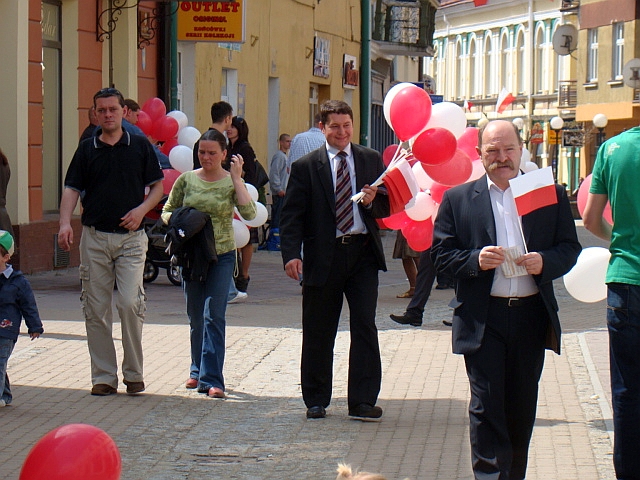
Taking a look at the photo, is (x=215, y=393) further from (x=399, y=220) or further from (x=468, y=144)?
(x=468, y=144)

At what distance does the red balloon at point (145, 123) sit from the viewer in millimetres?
15086

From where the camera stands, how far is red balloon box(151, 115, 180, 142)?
15.3 m

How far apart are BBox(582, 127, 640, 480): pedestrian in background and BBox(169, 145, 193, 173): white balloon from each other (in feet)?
25.7

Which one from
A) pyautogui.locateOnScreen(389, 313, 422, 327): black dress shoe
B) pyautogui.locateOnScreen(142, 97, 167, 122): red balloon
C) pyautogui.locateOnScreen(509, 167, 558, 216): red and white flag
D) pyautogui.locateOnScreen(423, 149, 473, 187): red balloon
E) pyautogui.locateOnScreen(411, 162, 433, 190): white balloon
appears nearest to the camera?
pyautogui.locateOnScreen(509, 167, 558, 216): red and white flag

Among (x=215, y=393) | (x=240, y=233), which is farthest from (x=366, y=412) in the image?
(x=240, y=233)

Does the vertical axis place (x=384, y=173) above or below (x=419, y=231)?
above

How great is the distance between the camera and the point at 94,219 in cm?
885

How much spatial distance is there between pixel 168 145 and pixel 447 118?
650 centimetres

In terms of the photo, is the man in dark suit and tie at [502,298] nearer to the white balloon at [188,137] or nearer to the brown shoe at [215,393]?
the brown shoe at [215,393]

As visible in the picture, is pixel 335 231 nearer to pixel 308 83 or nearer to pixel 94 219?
pixel 94 219

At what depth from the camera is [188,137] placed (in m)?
15.2

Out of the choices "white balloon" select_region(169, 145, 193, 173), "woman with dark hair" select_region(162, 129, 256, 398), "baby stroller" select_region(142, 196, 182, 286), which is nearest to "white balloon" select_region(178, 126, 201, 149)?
"baby stroller" select_region(142, 196, 182, 286)

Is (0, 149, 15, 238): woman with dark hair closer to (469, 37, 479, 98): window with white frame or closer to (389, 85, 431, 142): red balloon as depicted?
(389, 85, 431, 142): red balloon

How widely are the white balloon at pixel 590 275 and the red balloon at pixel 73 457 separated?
3.68 m
